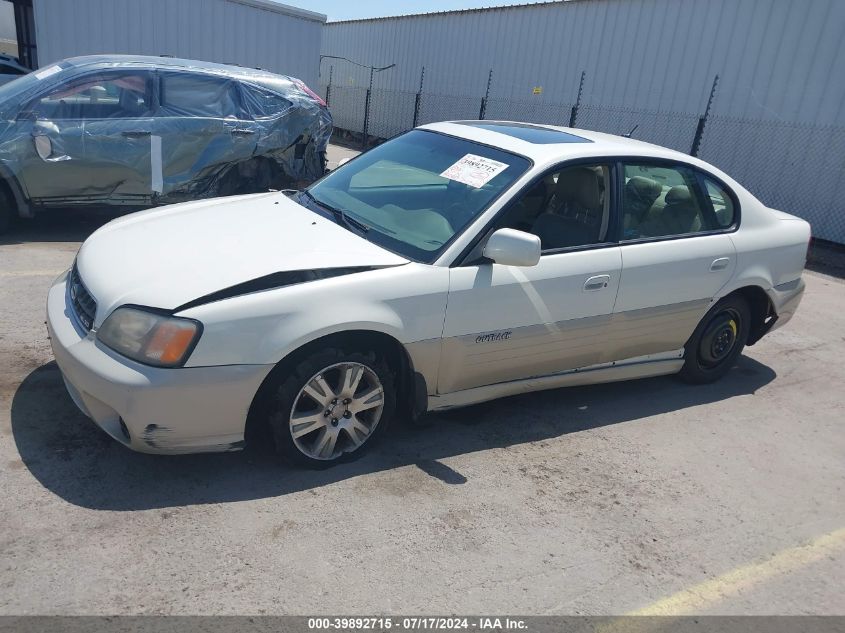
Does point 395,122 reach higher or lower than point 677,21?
lower

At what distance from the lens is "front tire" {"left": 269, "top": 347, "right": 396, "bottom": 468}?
3207 mm

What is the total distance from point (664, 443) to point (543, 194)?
1684mm

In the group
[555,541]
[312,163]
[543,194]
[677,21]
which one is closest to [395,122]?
[677,21]

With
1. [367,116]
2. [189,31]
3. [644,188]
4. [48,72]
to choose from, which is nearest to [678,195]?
[644,188]

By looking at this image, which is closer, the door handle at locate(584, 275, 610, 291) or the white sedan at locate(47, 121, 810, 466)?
the white sedan at locate(47, 121, 810, 466)

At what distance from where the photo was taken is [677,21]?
12.9 meters

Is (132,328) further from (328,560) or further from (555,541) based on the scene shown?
(555,541)

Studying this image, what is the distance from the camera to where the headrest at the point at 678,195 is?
14.8 ft

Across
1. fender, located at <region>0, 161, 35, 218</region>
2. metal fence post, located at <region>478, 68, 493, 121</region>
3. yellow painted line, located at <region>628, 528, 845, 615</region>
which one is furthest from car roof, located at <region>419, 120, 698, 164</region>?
metal fence post, located at <region>478, 68, 493, 121</region>

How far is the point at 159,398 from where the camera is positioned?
2.90m

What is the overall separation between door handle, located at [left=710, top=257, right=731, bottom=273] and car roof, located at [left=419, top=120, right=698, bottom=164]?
27.5 inches

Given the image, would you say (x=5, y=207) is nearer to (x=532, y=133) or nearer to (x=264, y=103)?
(x=264, y=103)

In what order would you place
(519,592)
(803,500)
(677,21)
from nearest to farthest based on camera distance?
(519,592), (803,500), (677,21)

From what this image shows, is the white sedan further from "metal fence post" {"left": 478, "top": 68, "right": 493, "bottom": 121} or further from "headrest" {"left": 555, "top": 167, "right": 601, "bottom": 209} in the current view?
"metal fence post" {"left": 478, "top": 68, "right": 493, "bottom": 121}
